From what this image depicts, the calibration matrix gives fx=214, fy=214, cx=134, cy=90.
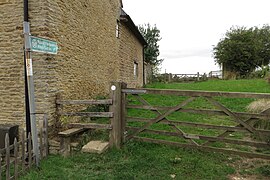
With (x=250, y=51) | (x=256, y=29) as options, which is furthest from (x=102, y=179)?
(x=256, y=29)

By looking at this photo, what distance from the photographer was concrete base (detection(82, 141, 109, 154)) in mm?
4668

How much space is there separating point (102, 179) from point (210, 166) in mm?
2018

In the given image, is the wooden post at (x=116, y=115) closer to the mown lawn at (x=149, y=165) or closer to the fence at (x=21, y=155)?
the mown lawn at (x=149, y=165)

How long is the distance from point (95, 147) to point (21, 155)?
1458 millimetres

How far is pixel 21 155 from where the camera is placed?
4008 mm

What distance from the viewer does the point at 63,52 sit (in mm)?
5816

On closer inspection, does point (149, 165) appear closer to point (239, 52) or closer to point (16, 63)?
point (16, 63)

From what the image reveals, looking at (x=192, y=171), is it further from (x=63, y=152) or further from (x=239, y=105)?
(x=239, y=105)

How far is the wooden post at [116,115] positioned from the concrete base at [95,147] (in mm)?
182

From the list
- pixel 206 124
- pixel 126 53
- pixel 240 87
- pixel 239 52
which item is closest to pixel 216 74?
pixel 239 52

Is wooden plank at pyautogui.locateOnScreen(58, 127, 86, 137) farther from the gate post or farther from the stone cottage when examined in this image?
the gate post

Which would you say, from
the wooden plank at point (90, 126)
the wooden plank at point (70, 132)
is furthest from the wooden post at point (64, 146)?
the wooden plank at point (90, 126)

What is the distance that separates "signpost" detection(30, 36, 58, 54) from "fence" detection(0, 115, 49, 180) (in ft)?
5.31

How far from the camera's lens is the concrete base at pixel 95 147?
467 cm
